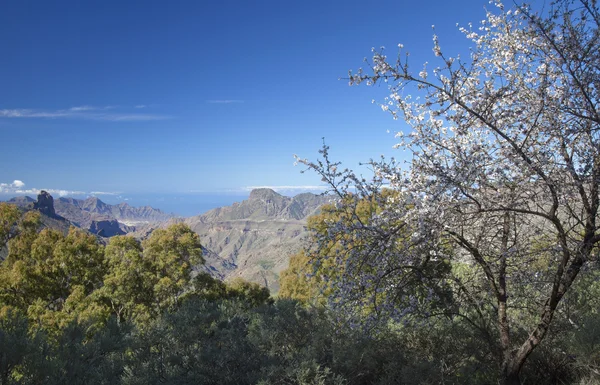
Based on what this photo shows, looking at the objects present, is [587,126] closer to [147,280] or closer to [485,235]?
[485,235]

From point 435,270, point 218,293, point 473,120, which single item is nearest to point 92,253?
point 218,293

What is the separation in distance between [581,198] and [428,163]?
2162 millimetres

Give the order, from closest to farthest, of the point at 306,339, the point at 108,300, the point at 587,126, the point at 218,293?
1. the point at 587,126
2. the point at 306,339
3. the point at 108,300
4. the point at 218,293

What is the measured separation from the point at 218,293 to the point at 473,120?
899 inches

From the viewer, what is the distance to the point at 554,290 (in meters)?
5.09

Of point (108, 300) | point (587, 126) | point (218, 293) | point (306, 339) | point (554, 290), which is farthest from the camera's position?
point (218, 293)

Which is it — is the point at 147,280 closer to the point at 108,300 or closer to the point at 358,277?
the point at 108,300

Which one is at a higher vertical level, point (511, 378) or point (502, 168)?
point (502, 168)

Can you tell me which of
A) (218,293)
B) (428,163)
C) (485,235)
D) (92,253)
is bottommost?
(218,293)

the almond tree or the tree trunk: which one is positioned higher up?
the almond tree

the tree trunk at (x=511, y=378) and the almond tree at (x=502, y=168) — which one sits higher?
the almond tree at (x=502, y=168)

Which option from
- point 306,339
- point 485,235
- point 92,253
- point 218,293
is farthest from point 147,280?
point 485,235

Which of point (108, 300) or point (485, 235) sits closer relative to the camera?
point (485, 235)

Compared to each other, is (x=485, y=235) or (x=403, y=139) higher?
(x=403, y=139)
